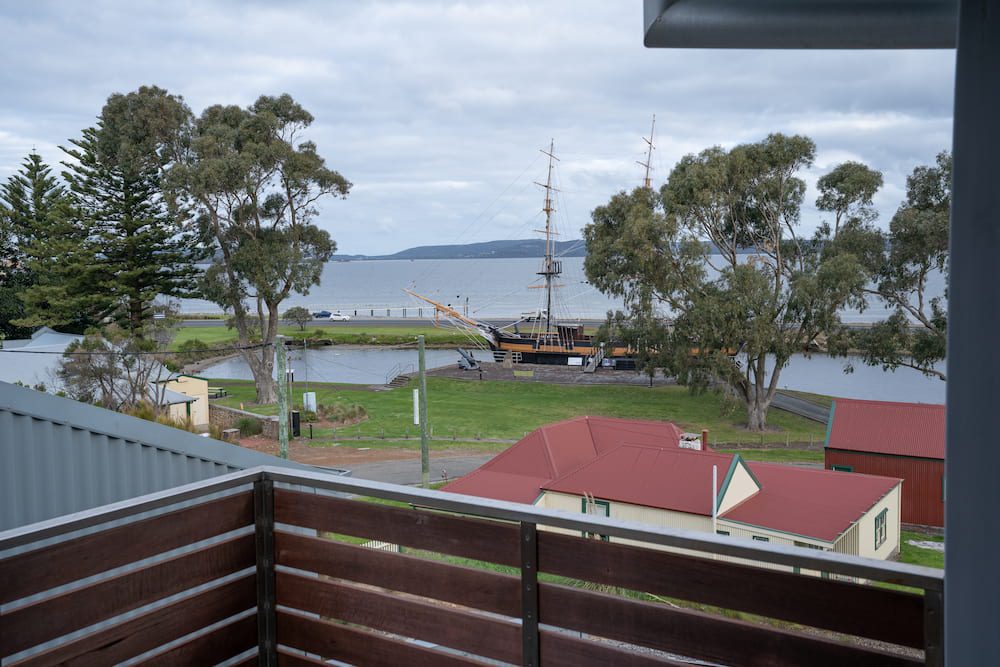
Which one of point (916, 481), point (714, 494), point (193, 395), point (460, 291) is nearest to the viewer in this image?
point (714, 494)

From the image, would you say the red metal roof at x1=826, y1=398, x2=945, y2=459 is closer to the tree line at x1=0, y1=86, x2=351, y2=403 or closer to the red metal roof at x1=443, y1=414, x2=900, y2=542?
the red metal roof at x1=443, y1=414, x2=900, y2=542

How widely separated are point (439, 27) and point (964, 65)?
14657 mm

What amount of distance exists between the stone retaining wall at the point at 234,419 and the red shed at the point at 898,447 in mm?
11443

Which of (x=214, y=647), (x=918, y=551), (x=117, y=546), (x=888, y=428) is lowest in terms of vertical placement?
(x=918, y=551)

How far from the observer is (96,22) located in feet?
19.2

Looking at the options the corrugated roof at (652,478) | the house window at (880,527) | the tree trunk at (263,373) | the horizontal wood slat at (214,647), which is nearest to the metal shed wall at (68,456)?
the horizontal wood slat at (214,647)

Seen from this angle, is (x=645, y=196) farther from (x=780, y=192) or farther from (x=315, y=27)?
(x=315, y=27)

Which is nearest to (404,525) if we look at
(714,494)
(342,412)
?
(714,494)

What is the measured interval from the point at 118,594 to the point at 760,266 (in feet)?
61.7

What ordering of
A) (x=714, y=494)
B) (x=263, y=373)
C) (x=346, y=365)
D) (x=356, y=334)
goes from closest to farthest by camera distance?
(x=714, y=494), (x=263, y=373), (x=346, y=365), (x=356, y=334)

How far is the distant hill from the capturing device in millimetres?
31764

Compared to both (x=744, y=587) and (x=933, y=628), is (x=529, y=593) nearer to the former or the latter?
(x=744, y=587)

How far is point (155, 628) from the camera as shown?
54.2 inches

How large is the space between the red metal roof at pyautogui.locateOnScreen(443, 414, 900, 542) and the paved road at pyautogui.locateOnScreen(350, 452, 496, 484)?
268 centimetres
